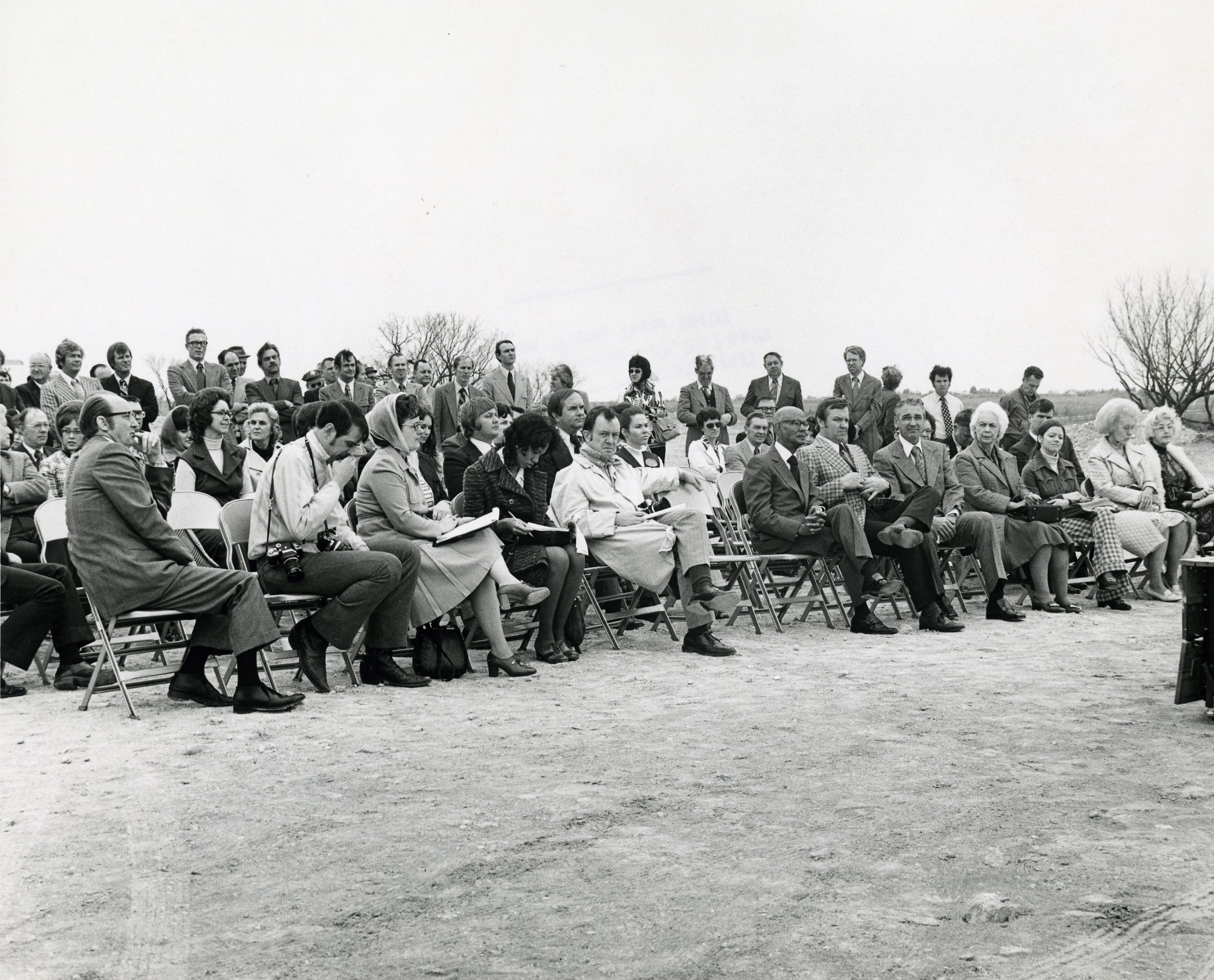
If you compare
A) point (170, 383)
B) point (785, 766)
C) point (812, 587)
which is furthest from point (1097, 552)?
point (170, 383)

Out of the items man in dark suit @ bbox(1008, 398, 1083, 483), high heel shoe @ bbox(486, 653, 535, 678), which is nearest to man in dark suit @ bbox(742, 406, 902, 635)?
man in dark suit @ bbox(1008, 398, 1083, 483)

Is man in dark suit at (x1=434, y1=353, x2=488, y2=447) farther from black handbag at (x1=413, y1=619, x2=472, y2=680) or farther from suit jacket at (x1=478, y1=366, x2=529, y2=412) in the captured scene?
black handbag at (x1=413, y1=619, x2=472, y2=680)

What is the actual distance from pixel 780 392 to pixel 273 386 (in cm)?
508

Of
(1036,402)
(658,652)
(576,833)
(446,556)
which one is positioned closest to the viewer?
(576,833)

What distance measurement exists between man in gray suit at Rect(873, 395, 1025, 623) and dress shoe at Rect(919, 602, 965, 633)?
69cm

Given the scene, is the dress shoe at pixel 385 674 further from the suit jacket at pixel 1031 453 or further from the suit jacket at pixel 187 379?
the suit jacket at pixel 1031 453

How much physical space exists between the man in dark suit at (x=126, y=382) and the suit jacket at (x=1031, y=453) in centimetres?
758

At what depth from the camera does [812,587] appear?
9391mm

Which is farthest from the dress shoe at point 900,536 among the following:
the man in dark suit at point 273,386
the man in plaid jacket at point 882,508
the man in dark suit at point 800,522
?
the man in dark suit at point 273,386

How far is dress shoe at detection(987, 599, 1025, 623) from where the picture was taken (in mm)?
9352

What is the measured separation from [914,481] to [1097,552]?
1917 millimetres

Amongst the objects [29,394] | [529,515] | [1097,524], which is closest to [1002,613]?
[1097,524]

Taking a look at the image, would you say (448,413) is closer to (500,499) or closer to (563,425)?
(563,425)

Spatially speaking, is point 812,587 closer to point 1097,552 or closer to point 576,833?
point 1097,552
